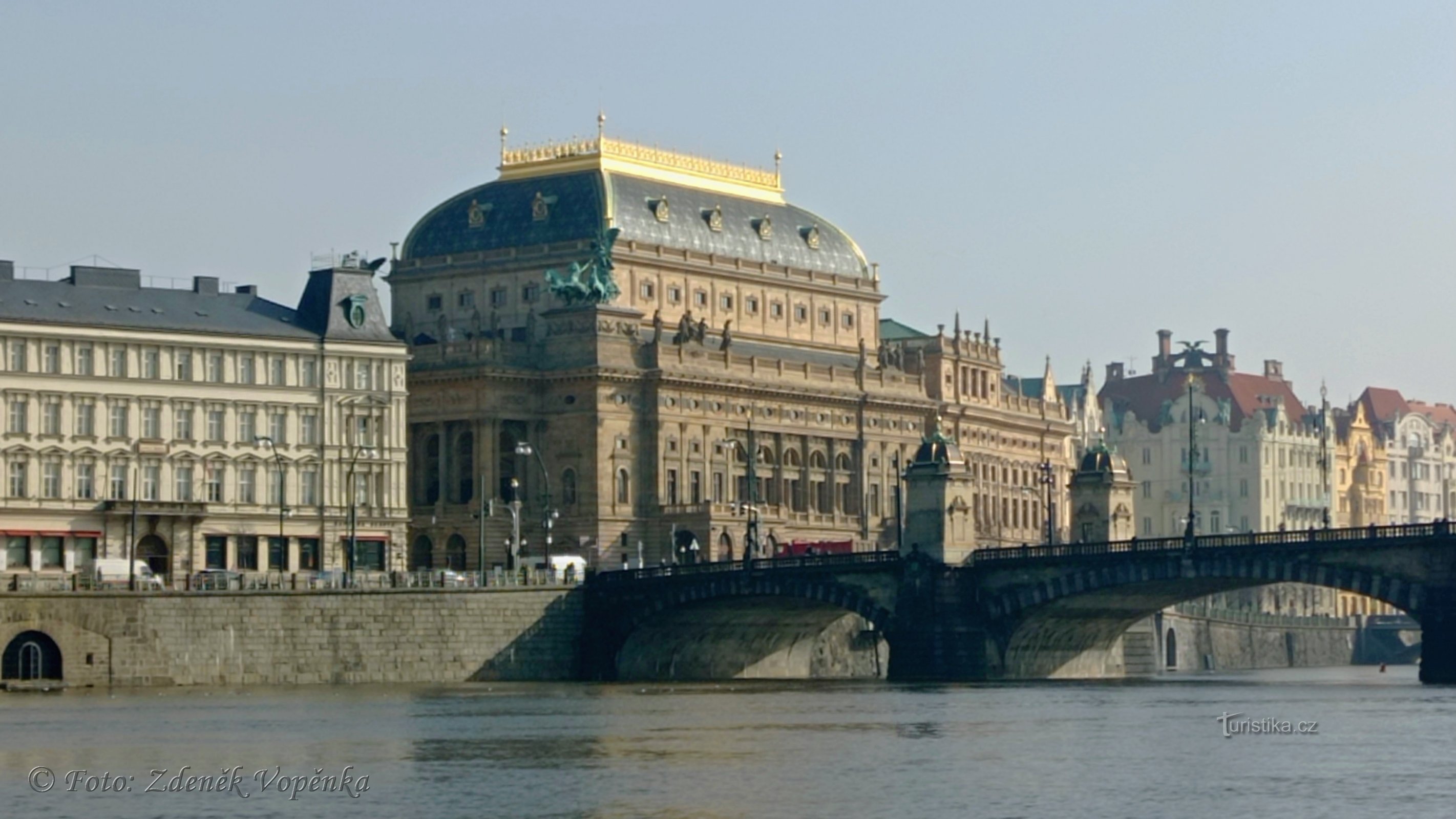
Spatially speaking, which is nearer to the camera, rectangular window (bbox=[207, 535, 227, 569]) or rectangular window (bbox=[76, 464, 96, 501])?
rectangular window (bbox=[76, 464, 96, 501])

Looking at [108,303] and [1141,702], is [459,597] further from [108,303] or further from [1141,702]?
[1141,702]

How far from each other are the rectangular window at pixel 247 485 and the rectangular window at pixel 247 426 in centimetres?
145

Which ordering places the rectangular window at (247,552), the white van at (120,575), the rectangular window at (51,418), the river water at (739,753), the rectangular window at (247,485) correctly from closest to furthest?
1. the river water at (739,753)
2. the white van at (120,575)
3. the rectangular window at (51,418)
4. the rectangular window at (247,552)
5. the rectangular window at (247,485)

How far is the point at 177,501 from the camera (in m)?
173

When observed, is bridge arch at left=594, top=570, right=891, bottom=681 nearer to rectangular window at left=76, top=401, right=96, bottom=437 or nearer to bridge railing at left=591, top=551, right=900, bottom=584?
bridge railing at left=591, top=551, right=900, bottom=584

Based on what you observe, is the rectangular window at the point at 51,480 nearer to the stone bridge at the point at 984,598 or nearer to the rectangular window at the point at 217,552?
the rectangular window at the point at 217,552

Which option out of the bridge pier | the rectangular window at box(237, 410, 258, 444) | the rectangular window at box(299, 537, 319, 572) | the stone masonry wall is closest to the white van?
the stone masonry wall

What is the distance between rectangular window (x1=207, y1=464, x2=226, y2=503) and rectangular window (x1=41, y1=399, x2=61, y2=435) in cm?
854

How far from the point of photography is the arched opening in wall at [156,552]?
171375 millimetres

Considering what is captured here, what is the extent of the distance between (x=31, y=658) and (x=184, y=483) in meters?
25.1

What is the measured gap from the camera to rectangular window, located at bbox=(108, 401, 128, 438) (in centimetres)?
17112

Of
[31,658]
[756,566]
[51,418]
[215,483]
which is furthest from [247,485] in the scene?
[31,658]

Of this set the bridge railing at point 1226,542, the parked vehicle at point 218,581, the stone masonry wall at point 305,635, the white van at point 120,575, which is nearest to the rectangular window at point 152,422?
the white van at point 120,575

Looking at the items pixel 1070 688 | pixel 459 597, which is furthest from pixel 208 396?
pixel 1070 688
